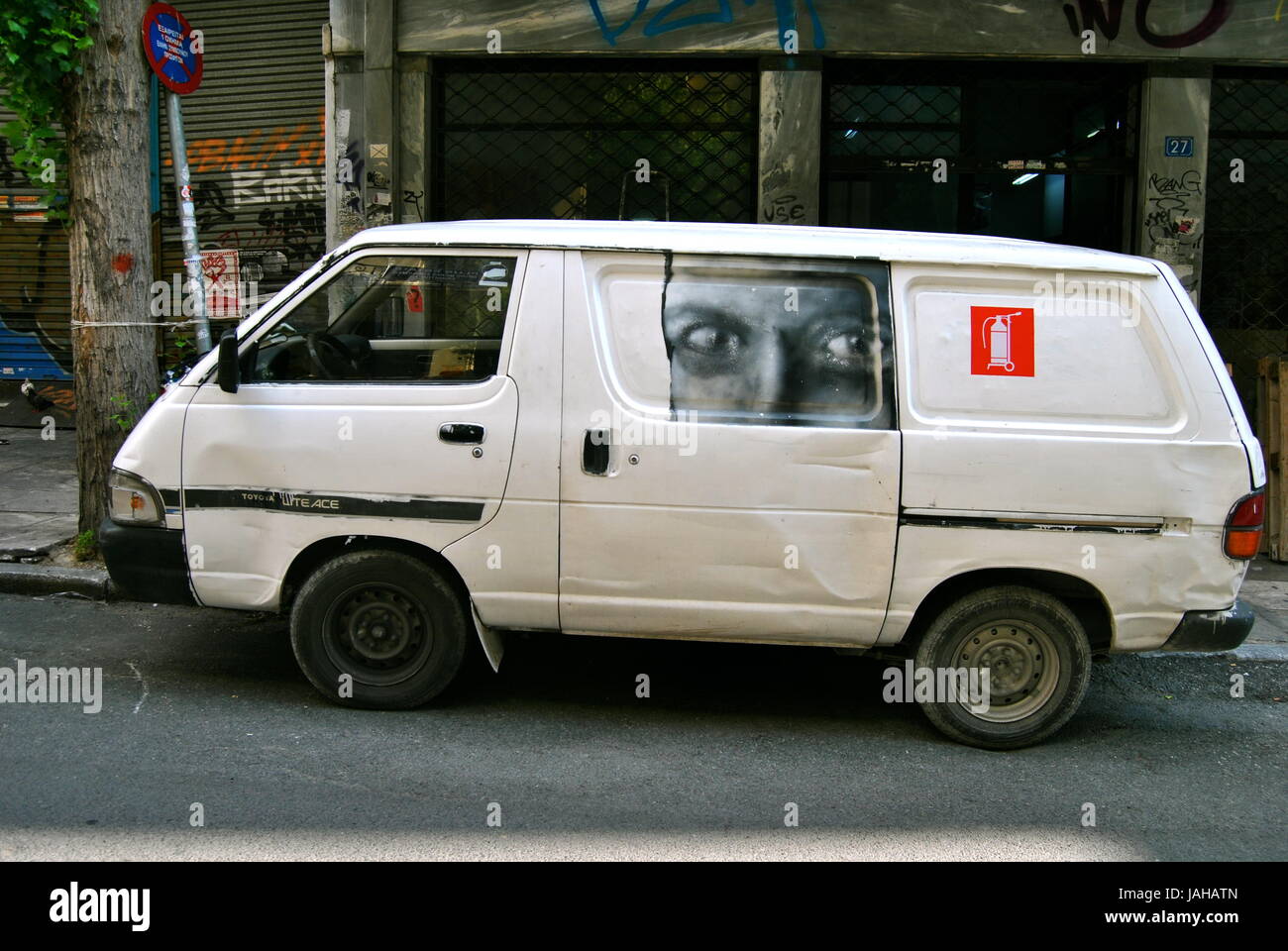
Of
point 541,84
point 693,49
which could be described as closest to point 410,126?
point 541,84

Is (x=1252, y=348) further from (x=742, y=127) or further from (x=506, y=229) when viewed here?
(x=506, y=229)

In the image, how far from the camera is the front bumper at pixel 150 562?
486cm

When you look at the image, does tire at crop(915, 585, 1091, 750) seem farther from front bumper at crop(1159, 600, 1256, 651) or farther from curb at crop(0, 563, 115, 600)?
curb at crop(0, 563, 115, 600)

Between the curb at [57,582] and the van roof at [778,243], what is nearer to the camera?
the van roof at [778,243]

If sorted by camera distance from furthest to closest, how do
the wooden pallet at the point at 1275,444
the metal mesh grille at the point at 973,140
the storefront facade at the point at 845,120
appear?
1. the metal mesh grille at the point at 973,140
2. the storefront facade at the point at 845,120
3. the wooden pallet at the point at 1275,444

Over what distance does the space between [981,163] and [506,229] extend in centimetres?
625

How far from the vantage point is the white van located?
4.55m

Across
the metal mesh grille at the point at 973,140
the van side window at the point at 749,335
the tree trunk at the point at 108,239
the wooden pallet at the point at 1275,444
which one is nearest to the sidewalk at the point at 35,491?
the tree trunk at the point at 108,239

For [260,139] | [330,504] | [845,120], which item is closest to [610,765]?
[330,504]

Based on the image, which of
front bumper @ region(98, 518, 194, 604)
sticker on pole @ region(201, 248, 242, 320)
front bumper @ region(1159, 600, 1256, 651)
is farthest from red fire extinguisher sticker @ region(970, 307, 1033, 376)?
sticker on pole @ region(201, 248, 242, 320)

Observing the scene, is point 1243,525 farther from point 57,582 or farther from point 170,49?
point 170,49

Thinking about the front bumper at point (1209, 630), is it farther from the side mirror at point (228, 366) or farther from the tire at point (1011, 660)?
the side mirror at point (228, 366)

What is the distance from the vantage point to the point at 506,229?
4.77 meters

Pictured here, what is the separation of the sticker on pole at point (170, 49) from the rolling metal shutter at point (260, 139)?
3782 millimetres
